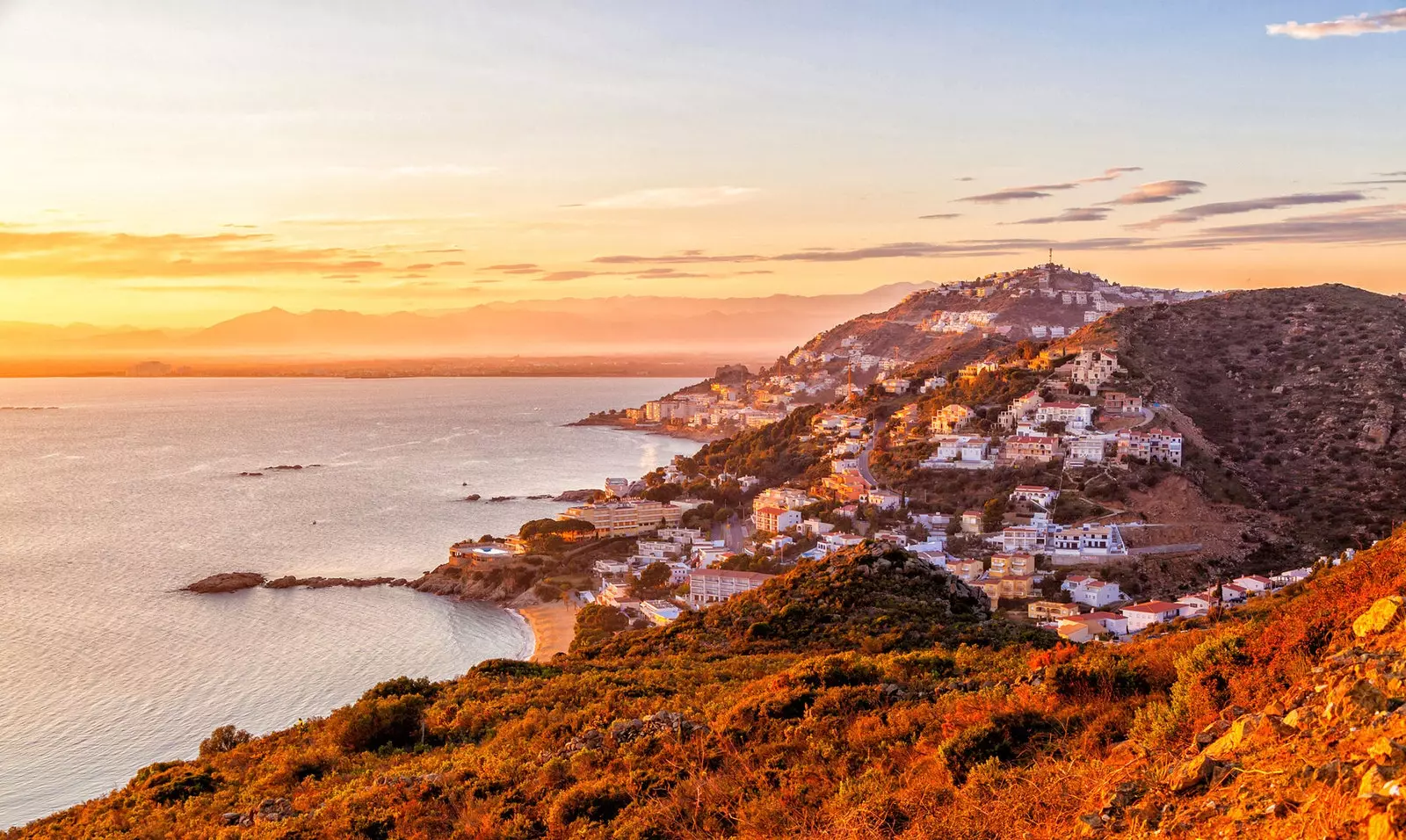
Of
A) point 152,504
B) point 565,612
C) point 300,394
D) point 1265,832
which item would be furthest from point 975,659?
point 300,394

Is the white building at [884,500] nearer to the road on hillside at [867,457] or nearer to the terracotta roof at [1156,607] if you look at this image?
the road on hillside at [867,457]

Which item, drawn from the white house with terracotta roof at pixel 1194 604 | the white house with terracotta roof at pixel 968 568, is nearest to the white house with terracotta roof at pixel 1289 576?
the white house with terracotta roof at pixel 1194 604

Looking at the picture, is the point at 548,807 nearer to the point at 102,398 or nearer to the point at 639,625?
the point at 639,625

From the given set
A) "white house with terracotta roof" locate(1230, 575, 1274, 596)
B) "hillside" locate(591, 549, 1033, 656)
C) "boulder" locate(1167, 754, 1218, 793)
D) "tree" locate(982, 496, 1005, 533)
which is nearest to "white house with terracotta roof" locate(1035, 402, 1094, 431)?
"tree" locate(982, 496, 1005, 533)

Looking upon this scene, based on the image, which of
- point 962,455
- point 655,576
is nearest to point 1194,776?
point 655,576

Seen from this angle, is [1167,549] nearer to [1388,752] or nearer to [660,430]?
[1388,752]

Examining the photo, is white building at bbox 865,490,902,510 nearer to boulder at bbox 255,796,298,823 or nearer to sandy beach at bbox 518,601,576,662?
sandy beach at bbox 518,601,576,662
